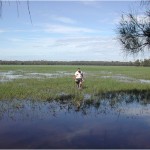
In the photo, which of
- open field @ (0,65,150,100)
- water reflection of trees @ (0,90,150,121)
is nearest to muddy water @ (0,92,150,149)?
water reflection of trees @ (0,90,150,121)

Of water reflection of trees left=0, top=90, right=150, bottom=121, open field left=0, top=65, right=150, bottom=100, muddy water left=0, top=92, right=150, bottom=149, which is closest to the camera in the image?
muddy water left=0, top=92, right=150, bottom=149

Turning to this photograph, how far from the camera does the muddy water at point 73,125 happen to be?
8500mm

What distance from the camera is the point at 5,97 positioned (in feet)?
57.4

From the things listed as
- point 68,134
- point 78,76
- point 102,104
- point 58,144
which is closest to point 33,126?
point 68,134

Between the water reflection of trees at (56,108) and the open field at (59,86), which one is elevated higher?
the open field at (59,86)

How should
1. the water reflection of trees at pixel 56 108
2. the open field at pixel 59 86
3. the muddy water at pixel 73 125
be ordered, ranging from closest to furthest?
1. the muddy water at pixel 73 125
2. the water reflection of trees at pixel 56 108
3. the open field at pixel 59 86

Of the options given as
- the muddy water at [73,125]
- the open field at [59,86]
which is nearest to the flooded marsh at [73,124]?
the muddy water at [73,125]

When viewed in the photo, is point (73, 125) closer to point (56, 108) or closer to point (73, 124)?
point (73, 124)

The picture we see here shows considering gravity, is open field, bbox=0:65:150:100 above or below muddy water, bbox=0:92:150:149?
above

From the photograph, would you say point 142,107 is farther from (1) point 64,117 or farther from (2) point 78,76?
(2) point 78,76

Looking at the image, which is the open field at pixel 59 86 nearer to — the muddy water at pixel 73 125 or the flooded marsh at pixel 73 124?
the flooded marsh at pixel 73 124

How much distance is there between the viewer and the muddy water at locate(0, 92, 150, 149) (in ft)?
27.9

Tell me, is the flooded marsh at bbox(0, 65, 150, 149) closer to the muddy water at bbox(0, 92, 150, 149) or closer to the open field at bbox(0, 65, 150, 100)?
the muddy water at bbox(0, 92, 150, 149)

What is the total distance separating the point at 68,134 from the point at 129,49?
7.73 metres
